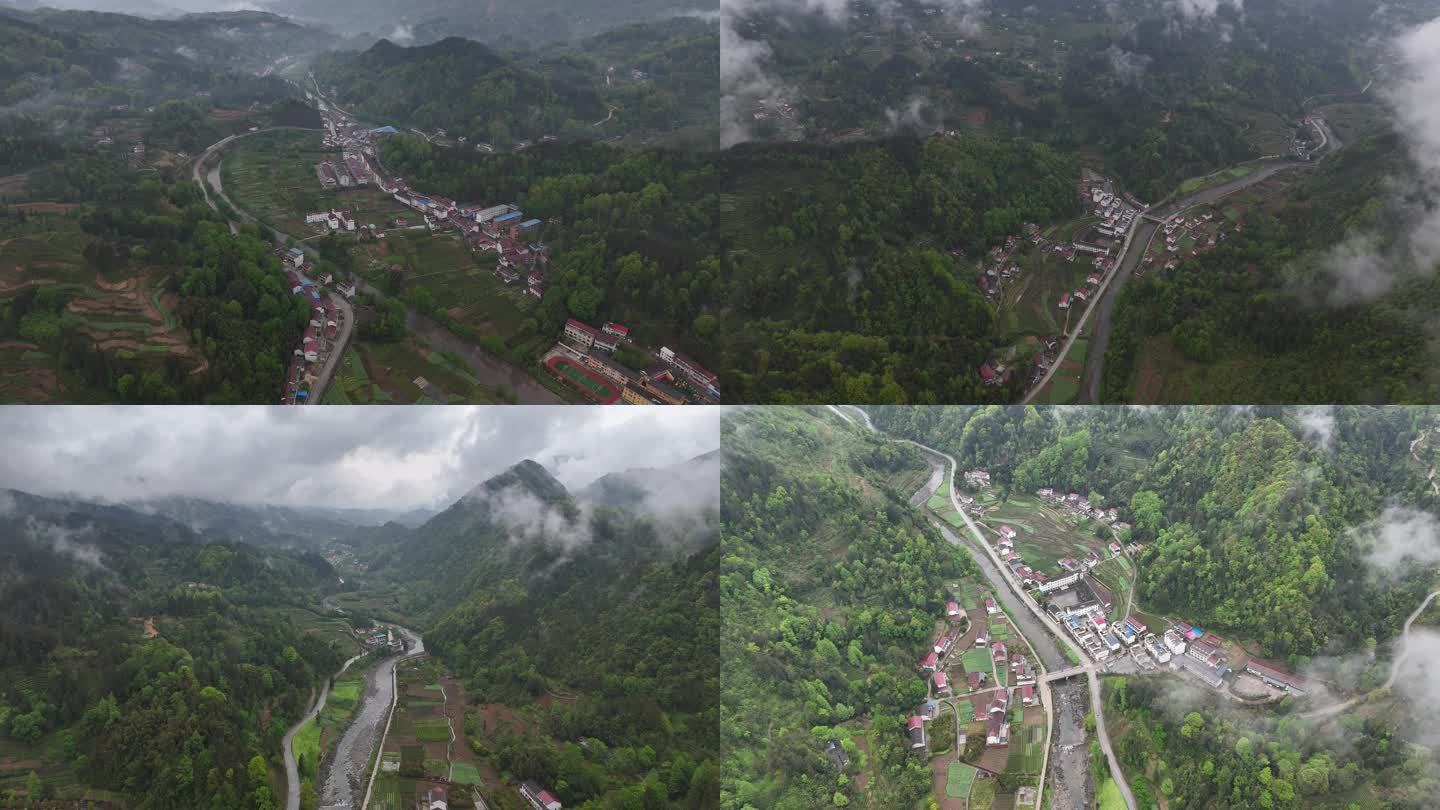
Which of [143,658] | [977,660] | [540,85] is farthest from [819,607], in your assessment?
[540,85]

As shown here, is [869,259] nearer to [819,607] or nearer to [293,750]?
[819,607]

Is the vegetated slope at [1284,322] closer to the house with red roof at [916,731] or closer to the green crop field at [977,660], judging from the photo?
the green crop field at [977,660]

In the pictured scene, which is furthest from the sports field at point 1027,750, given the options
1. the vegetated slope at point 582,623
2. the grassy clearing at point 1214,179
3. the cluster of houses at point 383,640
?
the grassy clearing at point 1214,179

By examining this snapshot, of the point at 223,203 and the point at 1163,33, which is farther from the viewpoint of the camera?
the point at 1163,33

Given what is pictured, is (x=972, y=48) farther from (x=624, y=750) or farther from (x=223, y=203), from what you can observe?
(x=624, y=750)

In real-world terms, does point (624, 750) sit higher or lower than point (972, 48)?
lower

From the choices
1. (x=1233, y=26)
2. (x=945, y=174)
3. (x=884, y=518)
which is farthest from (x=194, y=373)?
(x=1233, y=26)

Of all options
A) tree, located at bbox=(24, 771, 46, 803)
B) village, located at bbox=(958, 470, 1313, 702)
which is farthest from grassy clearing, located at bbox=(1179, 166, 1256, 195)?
tree, located at bbox=(24, 771, 46, 803)
